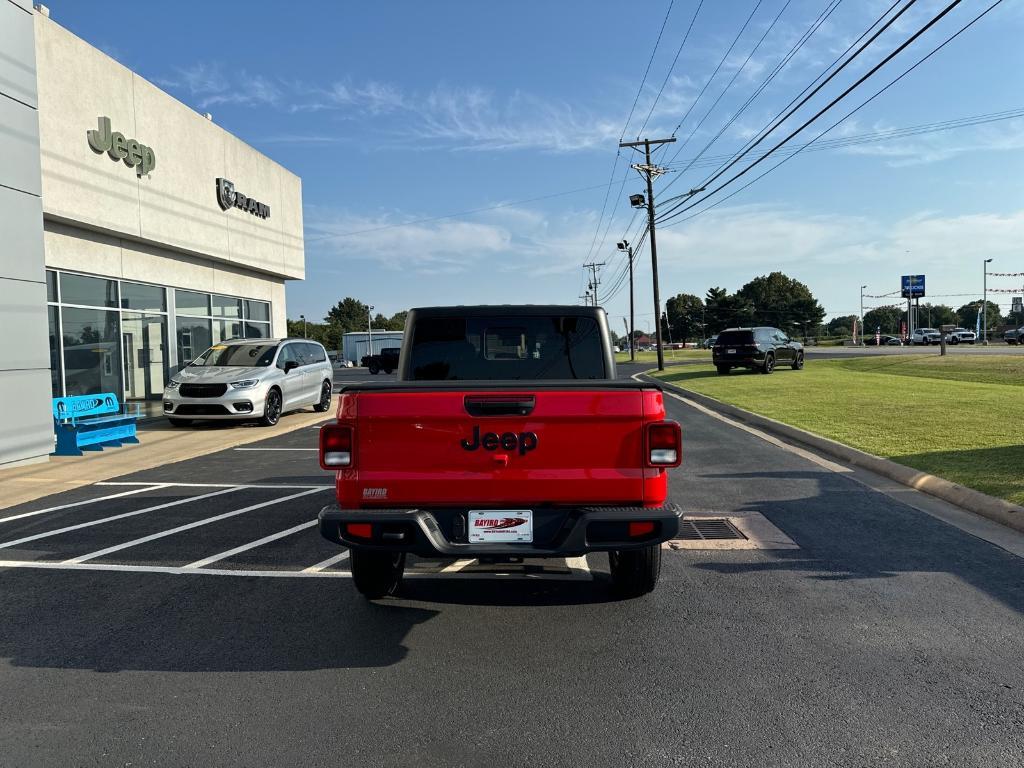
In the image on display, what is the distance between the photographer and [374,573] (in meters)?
4.59

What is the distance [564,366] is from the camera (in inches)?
213

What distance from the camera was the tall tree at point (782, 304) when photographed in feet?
385

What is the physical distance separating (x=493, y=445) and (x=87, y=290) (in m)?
13.8

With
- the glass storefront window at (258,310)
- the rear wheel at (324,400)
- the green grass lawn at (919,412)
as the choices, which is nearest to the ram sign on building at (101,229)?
the glass storefront window at (258,310)

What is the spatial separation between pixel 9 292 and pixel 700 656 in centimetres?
1113

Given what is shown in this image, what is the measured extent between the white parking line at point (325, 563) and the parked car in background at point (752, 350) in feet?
82.8

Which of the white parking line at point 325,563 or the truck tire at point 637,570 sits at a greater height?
the truck tire at point 637,570

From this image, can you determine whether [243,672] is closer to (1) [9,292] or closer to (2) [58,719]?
(2) [58,719]

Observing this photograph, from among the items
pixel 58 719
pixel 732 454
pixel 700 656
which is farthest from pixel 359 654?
pixel 732 454

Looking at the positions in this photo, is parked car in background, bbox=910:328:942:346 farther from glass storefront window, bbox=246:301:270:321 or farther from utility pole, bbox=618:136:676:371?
glass storefront window, bbox=246:301:270:321

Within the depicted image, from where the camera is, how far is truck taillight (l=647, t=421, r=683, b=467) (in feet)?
12.9

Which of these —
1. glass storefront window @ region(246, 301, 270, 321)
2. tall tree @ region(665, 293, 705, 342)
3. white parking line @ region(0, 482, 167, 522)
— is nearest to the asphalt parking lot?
white parking line @ region(0, 482, 167, 522)

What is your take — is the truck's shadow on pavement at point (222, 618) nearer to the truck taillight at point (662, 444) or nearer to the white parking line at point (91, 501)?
the truck taillight at point (662, 444)

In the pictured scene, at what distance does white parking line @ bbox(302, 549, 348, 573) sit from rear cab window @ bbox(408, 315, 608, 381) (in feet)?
4.97
